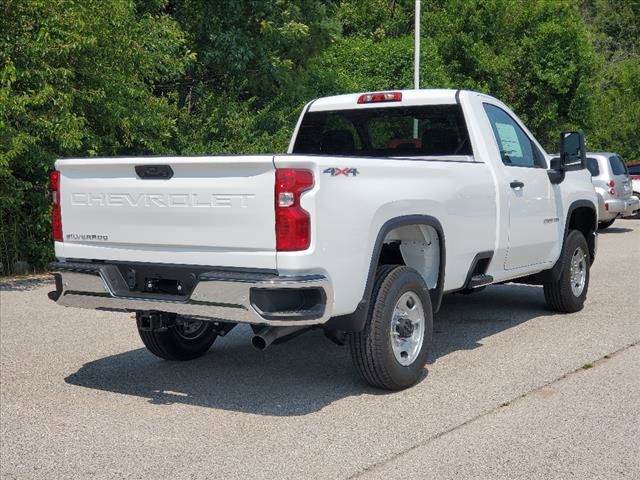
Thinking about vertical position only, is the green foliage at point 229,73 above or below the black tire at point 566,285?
above

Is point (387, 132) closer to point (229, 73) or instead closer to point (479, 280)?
point (479, 280)

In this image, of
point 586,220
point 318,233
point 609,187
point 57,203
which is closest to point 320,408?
point 318,233

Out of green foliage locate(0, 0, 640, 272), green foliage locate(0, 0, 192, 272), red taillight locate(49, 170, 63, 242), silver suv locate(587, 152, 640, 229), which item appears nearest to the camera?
red taillight locate(49, 170, 63, 242)

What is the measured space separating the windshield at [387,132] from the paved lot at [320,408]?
5.60 ft

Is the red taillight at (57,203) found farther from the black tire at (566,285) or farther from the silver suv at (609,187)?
the silver suv at (609,187)

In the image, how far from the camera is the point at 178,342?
6859 millimetres

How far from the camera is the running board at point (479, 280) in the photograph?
6824 mm

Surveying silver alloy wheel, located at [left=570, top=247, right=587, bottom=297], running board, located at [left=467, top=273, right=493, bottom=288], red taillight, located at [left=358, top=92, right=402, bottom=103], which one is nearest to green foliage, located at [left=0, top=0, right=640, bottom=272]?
red taillight, located at [left=358, top=92, right=402, bottom=103]

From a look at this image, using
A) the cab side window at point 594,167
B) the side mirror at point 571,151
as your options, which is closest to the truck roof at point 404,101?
the side mirror at point 571,151

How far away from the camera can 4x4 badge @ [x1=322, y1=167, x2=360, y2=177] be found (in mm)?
5129

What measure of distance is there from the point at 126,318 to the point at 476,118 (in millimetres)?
4163

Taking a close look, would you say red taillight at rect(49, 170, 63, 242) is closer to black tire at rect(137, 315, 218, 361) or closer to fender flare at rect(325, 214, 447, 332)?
black tire at rect(137, 315, 218, 361)

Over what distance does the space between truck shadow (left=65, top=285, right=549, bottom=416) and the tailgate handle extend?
1.53 m

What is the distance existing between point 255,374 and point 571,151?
364 cm
